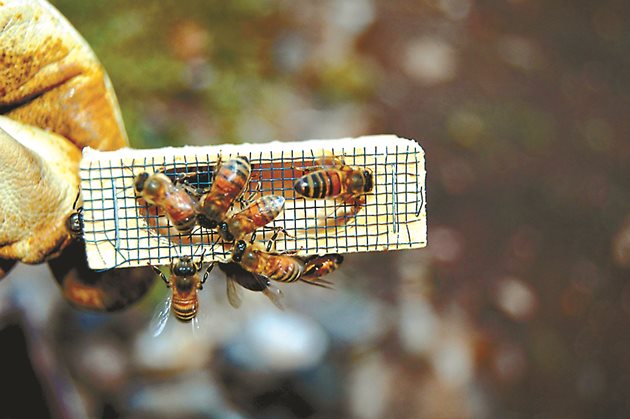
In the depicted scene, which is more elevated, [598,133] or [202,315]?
[598,133]

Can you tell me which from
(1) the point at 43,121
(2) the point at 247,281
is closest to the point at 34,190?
(1) the point at 43,121

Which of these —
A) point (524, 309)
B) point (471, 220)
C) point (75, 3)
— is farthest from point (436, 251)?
point (75, 3)

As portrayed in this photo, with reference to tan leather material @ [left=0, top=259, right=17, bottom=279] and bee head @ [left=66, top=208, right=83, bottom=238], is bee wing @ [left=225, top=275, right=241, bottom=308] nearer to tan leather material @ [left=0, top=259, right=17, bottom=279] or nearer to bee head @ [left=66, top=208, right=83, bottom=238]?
bee head @ [left=66, top=208, right=83, bottom=238]

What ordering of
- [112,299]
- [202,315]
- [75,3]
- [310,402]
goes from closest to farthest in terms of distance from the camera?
1. [112,299]
2. [202,315]
3. [75,3]
4. [310,402]

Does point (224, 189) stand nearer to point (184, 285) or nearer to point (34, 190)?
point (184, 285)

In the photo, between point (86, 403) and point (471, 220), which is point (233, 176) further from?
point (471, 220)

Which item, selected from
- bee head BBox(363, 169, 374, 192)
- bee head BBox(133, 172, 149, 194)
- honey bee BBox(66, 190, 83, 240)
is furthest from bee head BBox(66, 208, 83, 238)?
bee head BBox(363, 169, 374, 192)
